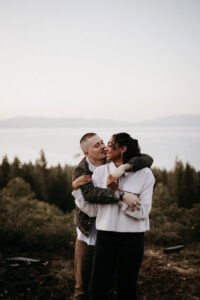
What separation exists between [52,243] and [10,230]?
3.68ft

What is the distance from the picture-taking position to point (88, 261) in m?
2.72

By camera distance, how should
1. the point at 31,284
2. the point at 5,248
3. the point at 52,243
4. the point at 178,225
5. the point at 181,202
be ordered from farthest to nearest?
the point at 181,202 → the point at 178,225 → the point at 52,243 → the point at 5,248 → the point at 31,284

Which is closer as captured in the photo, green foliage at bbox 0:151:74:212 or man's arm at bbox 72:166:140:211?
man's arm at bbox 72:166:140:211

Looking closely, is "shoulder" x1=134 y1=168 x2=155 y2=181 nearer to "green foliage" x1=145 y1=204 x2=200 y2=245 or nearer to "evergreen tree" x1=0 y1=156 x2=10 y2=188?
"green foliage" x1=145 y1=204 x2=200 y2=245

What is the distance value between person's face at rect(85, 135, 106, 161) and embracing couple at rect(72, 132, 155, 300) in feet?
1.31

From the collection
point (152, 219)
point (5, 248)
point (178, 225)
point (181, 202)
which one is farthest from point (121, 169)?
point (181, 202)

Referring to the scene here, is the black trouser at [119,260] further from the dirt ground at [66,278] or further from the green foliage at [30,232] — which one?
the green foliage at [30,232]

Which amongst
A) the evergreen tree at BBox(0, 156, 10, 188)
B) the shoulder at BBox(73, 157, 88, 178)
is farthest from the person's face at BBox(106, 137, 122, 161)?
the evergreen tree at BBox(0, 156, 10, 188)

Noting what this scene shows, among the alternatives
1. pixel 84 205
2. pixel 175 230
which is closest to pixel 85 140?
pixel 84 205

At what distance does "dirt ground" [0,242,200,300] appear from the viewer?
12.8 ft

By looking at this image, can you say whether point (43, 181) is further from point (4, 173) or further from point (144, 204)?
point (144, 204)

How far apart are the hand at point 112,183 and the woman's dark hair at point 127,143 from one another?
24 centimetres

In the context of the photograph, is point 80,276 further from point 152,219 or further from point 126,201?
point 152,219

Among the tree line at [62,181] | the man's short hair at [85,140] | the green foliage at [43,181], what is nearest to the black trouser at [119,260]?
the man's short hair at [85,140]
